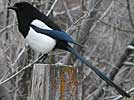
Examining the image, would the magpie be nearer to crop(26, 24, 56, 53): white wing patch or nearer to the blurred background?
crop(26, 24, 56, 53): white wing patch

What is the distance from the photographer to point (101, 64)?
740 centimetres

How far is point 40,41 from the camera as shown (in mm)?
3926

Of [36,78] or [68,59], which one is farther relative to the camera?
[68,59]

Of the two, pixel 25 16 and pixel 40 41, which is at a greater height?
pixel 25 16

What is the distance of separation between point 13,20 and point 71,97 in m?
3.43

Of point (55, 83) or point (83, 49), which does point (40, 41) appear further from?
point (83, 49)

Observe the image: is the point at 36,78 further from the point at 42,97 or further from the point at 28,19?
the point at 28,19

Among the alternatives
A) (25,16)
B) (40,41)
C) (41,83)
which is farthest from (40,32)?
(41,83)

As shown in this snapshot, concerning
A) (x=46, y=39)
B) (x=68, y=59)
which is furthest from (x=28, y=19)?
(x=68, y=59)

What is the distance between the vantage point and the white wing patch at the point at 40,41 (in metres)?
3.91

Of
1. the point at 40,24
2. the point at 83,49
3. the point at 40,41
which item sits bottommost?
the point at 83,49

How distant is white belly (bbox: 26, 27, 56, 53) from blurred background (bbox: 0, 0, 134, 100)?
0.35 meters

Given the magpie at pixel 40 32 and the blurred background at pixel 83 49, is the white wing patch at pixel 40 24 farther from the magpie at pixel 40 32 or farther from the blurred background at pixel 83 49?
the blurred background at pixel 83 49

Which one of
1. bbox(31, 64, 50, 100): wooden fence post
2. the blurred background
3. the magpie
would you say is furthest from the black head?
bbox(31, 64, 50, 100): wooden fence post
